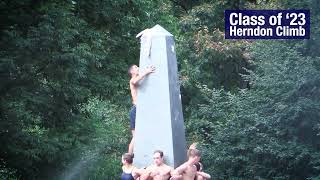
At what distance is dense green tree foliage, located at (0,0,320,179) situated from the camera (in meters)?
12.3

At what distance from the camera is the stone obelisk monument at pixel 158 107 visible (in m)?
8.55

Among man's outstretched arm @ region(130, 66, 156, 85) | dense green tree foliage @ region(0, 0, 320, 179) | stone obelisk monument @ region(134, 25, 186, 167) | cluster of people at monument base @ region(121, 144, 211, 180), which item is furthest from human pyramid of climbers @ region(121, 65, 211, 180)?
dense green tree foliage @ region(0, 0, 320, 179)

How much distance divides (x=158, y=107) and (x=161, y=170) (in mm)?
941

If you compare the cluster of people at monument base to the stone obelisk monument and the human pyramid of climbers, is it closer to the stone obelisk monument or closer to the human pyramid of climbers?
the human pyramid of climbers

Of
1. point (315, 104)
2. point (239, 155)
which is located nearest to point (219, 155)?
point (239, 155)

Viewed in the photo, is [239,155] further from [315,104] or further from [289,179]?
[315,104]

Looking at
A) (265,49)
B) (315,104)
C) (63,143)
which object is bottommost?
(63,143)

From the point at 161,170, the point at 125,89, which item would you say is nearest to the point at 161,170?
the point at 161,170

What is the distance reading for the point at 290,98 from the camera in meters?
12.3

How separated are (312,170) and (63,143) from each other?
521 cm

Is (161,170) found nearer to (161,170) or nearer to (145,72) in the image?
(161,170)

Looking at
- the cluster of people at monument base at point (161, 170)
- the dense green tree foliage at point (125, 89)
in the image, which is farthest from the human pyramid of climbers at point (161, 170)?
the dense green tree foliage at point (125, 89)

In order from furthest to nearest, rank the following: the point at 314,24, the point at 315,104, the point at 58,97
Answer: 1. the point at 58,97
2. the point at 314,24
3. the point at 315,104

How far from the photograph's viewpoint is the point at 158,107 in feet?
28.2
